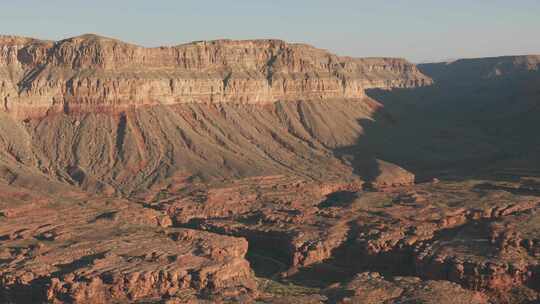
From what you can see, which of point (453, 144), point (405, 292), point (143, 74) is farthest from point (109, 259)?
point (453, 144)

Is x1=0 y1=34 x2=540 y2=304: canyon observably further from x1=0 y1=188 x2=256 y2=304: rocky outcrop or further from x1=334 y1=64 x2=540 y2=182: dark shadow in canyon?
x1=334 y1=64 x2=540 y2=182: dark shadow in canyon

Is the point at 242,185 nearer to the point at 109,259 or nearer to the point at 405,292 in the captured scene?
the point at 109,259

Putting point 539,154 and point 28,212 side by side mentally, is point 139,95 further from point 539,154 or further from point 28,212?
point 539,154

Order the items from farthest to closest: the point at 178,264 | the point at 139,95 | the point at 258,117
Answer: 1. the point at 258,117
2. the point at 139,95
3. the point at 178,264

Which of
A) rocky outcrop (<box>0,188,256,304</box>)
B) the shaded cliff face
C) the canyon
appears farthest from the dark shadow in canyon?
rocky outcrop (<box>0,188,256,304</box>)

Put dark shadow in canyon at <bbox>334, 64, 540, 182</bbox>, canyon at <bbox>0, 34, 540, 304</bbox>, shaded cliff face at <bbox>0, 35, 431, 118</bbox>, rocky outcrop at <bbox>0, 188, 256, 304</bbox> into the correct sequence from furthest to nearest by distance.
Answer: dark shadow in canyon at <bbox>334, 64, 540, 182</bbox> → shaded cliff face at <bbox>0, 35, 431, 118</bbox> → canyon at <bbox>0, 34, 540, 304</bbox> → rocky outcrop at <bbox>0, 188, 256, 304</bbox>

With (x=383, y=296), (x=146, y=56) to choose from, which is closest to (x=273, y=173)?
(x=146, y=56)

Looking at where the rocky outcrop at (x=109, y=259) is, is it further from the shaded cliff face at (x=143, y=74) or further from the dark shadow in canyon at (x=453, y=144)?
the dark shadow in canyon at (x=453, y=144)
